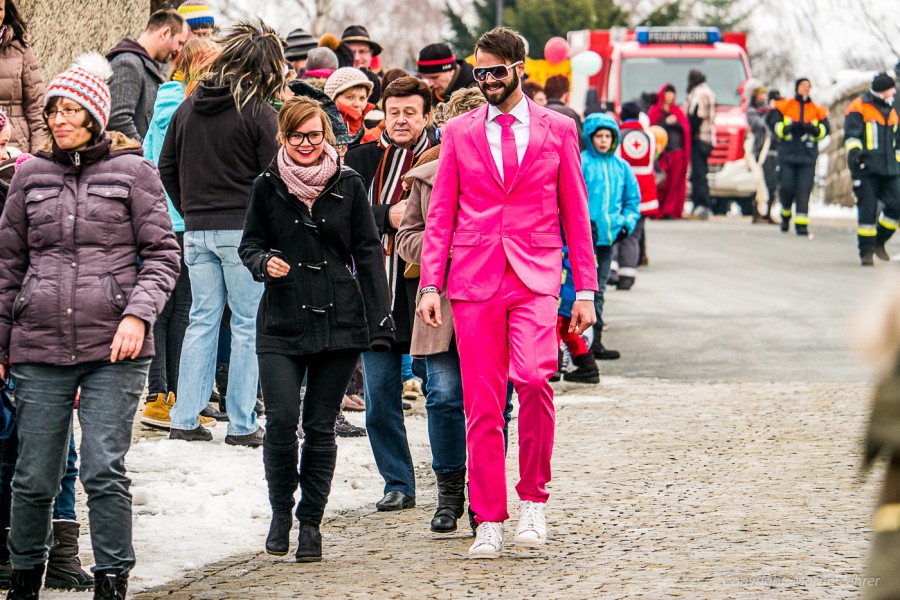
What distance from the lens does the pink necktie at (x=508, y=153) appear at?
263 inches

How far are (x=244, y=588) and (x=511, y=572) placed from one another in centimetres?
102

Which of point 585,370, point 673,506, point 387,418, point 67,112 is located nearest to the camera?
point 67,112

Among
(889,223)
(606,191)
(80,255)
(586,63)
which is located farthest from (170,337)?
(586,63)

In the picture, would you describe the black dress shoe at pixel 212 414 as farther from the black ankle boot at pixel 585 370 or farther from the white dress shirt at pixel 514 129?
the white dress shirt at pixel 514 129

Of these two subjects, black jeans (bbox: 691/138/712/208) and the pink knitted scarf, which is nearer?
the pink knitted scarf

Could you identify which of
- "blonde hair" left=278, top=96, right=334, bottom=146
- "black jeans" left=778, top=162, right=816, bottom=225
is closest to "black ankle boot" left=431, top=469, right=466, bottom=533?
"blonde hair" left=278, top=96, right=334, bottom=146

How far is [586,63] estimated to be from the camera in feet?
88.7

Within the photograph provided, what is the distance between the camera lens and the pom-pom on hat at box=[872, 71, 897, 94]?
63.6ft

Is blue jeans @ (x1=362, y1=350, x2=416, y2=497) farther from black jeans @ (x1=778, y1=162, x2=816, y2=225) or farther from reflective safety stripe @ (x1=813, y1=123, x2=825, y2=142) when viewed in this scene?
black jeans @ (x1=778, y1=162, x2=816, y2=225)

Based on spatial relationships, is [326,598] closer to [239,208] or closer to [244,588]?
[244,588]

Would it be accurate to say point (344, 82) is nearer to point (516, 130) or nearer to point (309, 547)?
point (516, 130)

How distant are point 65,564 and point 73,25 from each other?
6.69 metres

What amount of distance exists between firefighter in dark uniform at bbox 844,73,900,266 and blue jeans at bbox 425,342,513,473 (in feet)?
44.5

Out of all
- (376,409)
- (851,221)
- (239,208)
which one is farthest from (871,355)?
(851,221)
